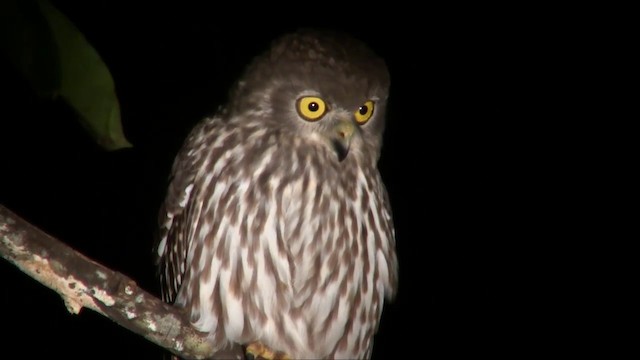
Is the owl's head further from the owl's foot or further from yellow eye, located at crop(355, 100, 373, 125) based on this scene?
the owl's foot

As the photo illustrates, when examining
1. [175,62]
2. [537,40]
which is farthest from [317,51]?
[537,40]

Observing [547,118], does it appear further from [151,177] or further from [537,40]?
[151,177]

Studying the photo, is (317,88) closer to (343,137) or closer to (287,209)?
(343,137)

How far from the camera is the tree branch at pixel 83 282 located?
7.68 feet

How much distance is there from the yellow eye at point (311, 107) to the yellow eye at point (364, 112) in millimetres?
128

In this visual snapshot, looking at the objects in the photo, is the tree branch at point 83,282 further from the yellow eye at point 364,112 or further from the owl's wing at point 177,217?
the yellow eye at point 364,112

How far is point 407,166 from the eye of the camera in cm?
471

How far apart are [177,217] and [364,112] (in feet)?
2.32

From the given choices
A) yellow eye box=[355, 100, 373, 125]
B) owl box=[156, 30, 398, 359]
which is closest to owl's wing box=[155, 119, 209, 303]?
owl box=[156, 30, 398, 359]

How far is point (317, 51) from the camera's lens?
3.23m

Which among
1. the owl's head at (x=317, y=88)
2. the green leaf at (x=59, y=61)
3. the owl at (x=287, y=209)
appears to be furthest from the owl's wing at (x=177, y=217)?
the green leaf at (x=59, y=61)

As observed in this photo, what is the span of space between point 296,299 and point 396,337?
5.99 ft

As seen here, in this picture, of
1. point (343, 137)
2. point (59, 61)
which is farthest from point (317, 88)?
point (59, 61)

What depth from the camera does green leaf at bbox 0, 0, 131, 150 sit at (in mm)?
1465
